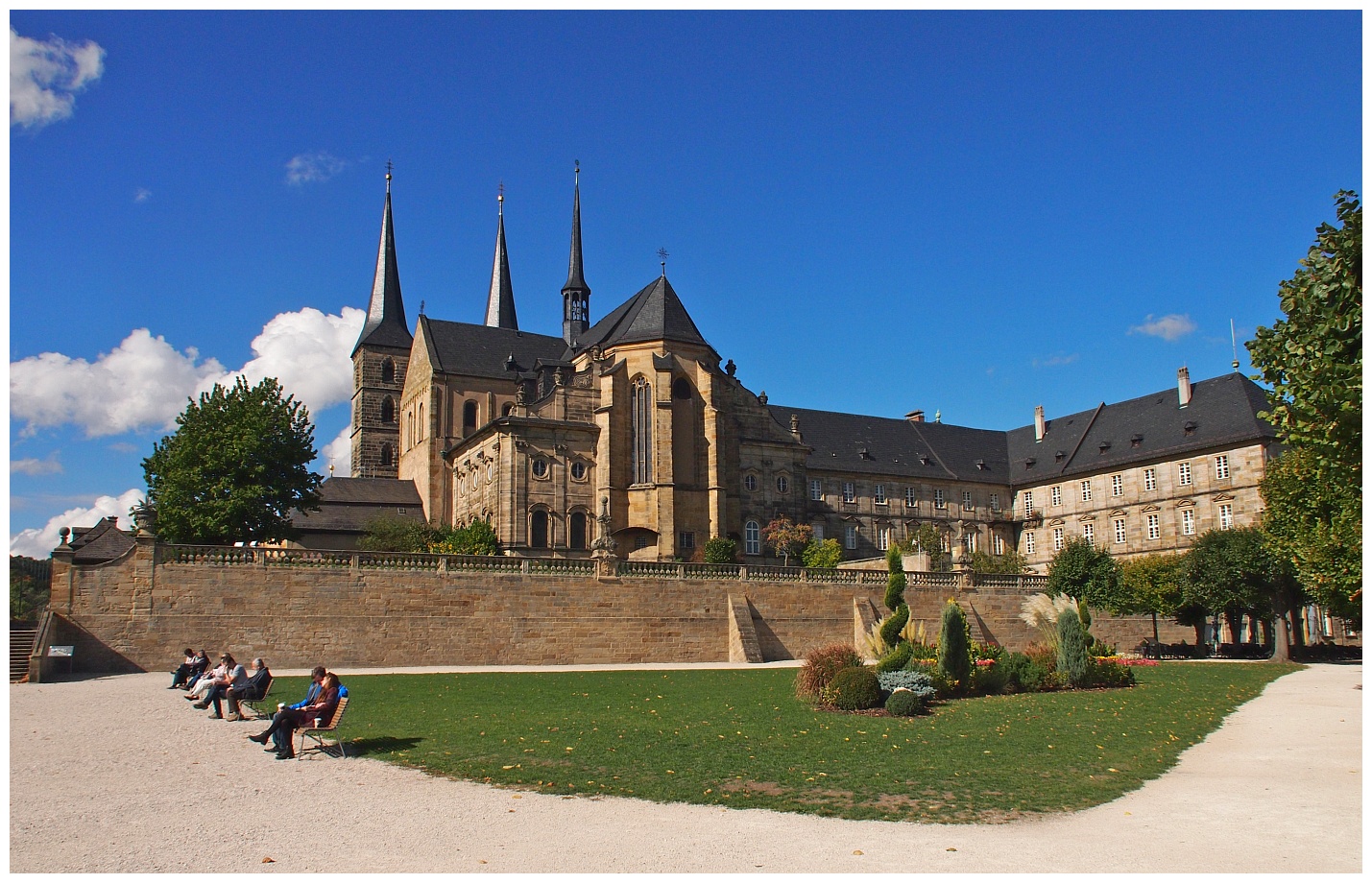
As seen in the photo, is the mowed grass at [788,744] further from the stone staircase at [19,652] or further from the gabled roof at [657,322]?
the gabled roof at [657,322]

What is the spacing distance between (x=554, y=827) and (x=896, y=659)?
13590 millimetres

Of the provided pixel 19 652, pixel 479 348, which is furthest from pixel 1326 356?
pixel 479 348

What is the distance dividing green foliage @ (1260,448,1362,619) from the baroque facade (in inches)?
663

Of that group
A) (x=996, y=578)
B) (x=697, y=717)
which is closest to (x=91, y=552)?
(x=697, y=717)

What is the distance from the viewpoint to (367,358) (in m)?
71.8

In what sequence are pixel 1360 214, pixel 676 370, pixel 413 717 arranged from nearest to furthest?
pixel 1360 214 → pixel 413 717 → pixel 676 370

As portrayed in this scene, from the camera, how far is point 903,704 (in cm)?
1967

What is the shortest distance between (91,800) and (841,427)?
2441 inches

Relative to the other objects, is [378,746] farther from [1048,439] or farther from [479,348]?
[1048,439]

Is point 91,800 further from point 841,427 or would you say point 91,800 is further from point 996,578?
point 841,427

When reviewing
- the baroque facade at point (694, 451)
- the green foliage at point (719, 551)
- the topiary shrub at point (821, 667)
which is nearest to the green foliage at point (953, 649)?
the topiary shrub at point (821, 667)

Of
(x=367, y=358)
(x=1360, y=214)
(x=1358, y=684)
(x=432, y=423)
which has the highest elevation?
(x=367, y=358)

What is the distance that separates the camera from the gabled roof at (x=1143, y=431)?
59.4 metres

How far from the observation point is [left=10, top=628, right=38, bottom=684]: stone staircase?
2744 cm
